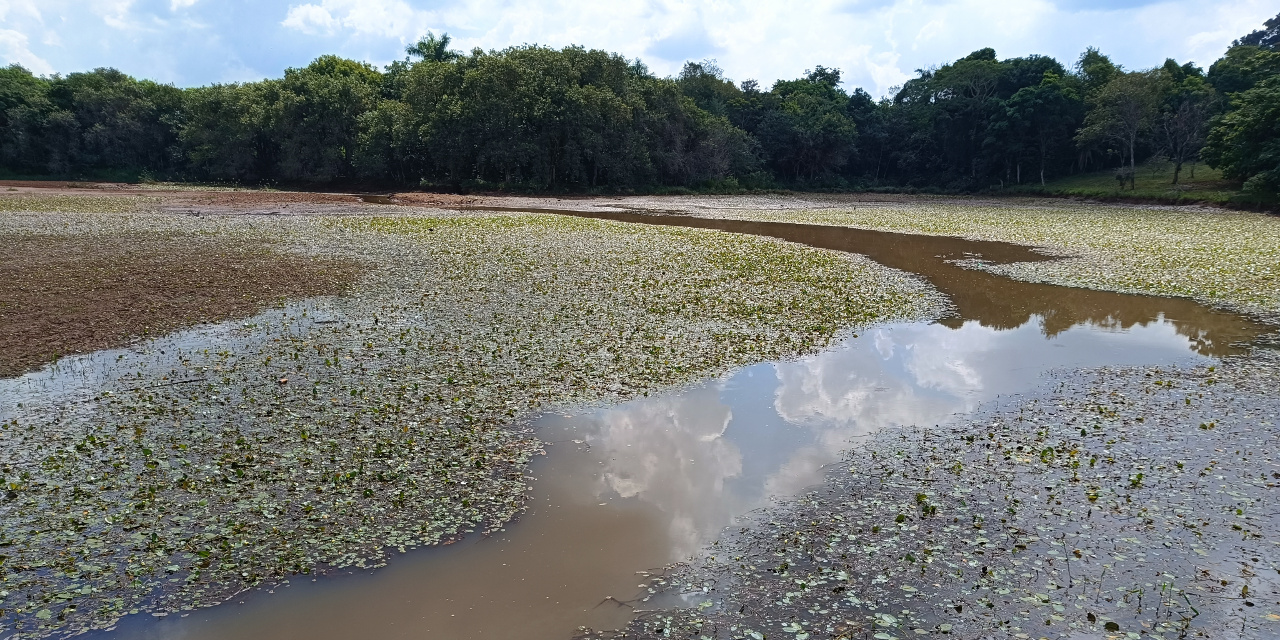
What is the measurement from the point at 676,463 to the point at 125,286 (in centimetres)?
1627

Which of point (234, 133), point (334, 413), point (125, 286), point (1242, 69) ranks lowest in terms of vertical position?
point (334, 413)

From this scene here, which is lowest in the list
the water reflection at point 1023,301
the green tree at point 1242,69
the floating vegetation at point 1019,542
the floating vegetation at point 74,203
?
the floating vegetation at point 1019,542

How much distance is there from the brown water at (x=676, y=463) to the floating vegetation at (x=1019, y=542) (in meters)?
0.54

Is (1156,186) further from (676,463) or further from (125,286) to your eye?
(125,286)

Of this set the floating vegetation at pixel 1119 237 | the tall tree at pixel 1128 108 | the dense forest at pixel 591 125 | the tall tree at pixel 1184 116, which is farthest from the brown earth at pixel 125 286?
the tall tree at pixel 1184 116

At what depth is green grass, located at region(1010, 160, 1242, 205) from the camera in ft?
156

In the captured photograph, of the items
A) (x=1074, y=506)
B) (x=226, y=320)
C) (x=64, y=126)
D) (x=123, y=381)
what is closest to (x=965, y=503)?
(x=1074, y=506)

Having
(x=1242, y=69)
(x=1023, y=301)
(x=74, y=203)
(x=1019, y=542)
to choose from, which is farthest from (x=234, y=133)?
(x=1242, y=69)

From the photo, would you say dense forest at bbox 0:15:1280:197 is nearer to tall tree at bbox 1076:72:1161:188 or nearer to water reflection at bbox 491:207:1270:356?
tall tree at bbox 1076:72:1161:188

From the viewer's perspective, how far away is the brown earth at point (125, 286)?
13320 millimetres

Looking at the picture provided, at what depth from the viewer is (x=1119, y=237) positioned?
3127 centimetres

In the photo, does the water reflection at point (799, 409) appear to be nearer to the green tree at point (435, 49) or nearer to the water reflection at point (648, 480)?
the water reflection at point (648, 480)

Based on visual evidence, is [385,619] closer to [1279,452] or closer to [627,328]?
[627,328]

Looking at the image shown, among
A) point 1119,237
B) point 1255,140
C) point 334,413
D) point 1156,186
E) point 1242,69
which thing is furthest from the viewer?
point 1156,186
